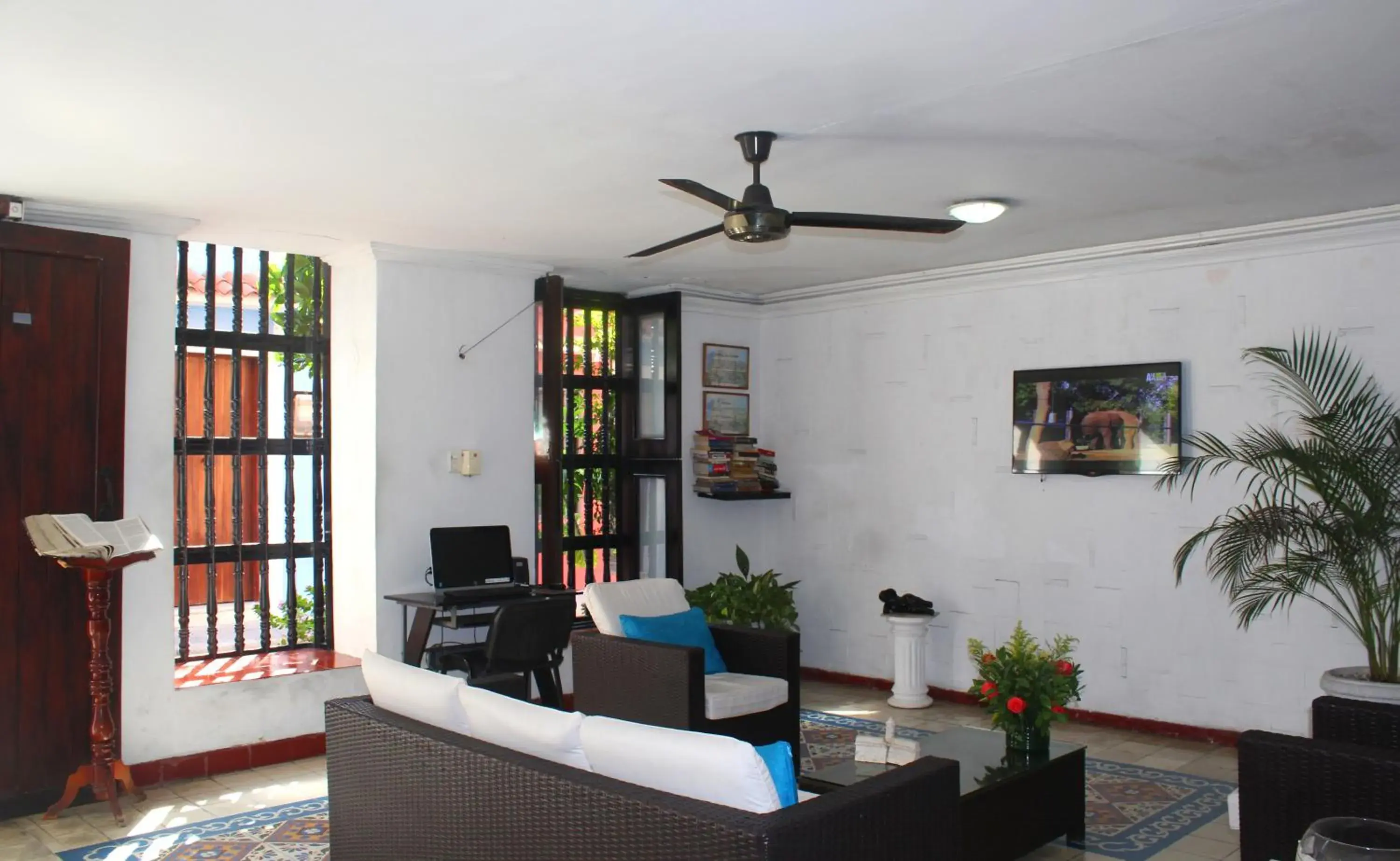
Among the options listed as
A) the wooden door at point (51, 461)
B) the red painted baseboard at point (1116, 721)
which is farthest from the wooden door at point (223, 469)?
the red painted baseboard at point (1116, 721)

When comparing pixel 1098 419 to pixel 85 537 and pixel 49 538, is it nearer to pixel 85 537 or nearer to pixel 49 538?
pixel 85 537

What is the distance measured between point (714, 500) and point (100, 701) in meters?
4.08

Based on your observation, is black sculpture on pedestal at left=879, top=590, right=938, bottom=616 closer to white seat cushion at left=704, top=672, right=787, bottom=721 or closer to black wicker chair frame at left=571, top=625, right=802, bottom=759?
black wicker chair frame at left=571, top=625, right=802, bottom=759

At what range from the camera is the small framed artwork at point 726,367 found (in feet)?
25.6

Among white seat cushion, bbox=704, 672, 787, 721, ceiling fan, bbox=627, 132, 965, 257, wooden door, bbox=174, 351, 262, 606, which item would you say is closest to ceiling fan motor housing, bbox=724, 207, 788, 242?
ceiling fan, bbox=627, 132, 965, 257

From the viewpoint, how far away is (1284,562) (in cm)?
531

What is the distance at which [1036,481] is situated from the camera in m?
6.66

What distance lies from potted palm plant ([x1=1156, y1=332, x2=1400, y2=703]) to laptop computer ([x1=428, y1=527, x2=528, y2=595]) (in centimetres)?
351

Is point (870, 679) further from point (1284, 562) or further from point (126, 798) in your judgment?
point (126, 798)

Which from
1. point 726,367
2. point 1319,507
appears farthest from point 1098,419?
point 726,367

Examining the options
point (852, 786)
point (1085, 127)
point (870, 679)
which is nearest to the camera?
point (852, 786)

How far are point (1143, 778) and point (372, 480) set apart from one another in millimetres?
4179

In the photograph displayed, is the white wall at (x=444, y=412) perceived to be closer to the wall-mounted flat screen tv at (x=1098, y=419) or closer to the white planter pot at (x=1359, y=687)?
the wall-mounted flat screen tv at (x=1098, y=419)

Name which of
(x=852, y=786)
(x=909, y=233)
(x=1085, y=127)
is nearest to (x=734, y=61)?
(x=1085, y=127)
